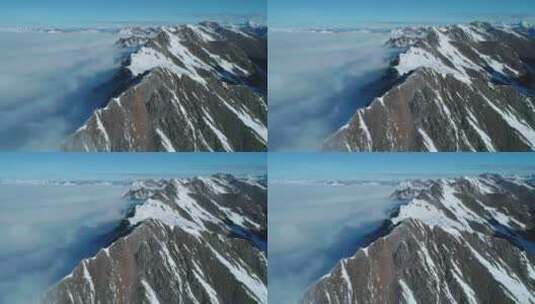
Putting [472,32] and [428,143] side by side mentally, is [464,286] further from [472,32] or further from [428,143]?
[472,32]

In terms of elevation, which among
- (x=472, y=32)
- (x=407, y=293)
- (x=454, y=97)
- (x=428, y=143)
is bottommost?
(x=407, y=293)

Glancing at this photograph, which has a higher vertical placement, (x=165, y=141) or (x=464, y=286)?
(x=165, y=141)

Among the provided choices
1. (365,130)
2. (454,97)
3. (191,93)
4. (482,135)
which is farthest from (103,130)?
(482,135)

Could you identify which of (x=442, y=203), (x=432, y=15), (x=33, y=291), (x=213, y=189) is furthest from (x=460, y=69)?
(x=33, y=291)

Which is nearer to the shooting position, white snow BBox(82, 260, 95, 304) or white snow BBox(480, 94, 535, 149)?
white snow BBox(82, 260, 95, 304)

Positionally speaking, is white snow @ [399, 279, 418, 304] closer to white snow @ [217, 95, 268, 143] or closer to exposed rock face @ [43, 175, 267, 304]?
exposed rock face @ [43, 175, 267, 304]

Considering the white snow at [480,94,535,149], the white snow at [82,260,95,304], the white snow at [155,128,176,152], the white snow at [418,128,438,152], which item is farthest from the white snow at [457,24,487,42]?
the white snow at [82,260,95,304]

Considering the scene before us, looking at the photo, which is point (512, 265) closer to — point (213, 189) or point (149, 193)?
point (213, 189)
